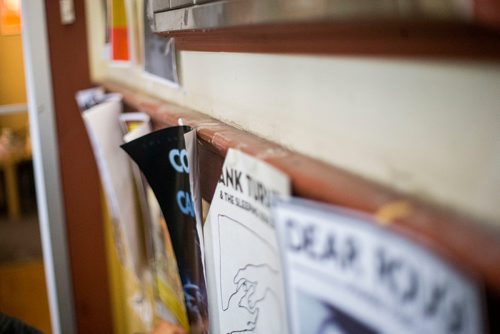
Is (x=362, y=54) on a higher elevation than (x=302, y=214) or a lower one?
higher

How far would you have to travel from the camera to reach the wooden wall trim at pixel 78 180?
1755 millimetres

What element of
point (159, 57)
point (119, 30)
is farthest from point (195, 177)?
point (119, 30)

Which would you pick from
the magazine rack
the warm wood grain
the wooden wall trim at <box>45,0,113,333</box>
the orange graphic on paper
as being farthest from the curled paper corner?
the warm wood grain

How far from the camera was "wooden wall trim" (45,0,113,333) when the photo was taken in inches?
69.1

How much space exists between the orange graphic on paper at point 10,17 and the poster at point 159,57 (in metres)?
0.91

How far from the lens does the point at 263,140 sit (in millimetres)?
681

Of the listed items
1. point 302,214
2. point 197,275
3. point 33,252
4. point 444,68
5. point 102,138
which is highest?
Result: point 444,68

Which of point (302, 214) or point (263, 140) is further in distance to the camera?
point (263, 140)

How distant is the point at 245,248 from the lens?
68cm

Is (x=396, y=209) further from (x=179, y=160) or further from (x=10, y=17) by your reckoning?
(x=10, y=17)

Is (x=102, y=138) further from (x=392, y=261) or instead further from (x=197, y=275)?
(x=392, y=261)

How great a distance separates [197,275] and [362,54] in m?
0.53

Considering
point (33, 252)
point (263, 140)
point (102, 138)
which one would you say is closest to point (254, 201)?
point (263, 140)

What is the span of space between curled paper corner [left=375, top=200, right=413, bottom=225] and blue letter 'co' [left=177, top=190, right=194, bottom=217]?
0.48 metres
